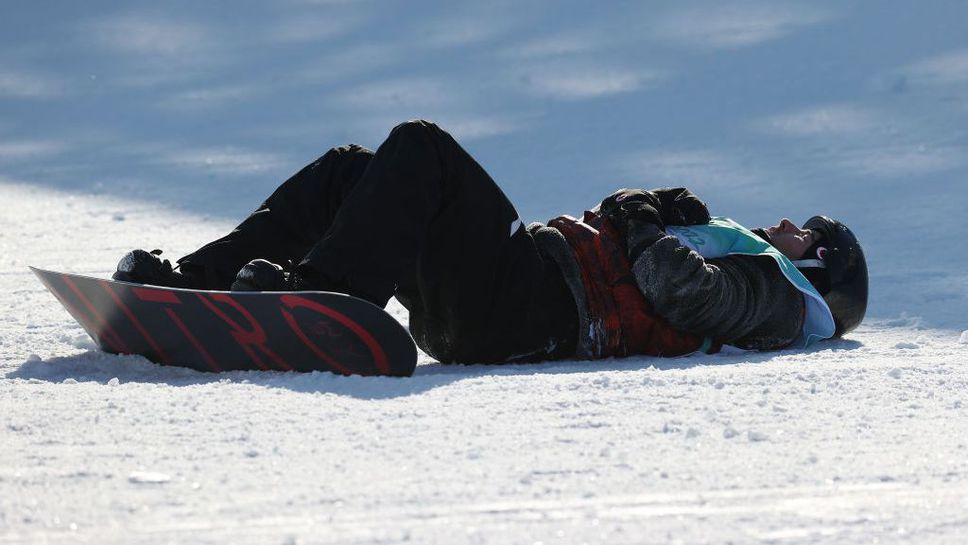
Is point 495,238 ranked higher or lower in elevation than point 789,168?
lower

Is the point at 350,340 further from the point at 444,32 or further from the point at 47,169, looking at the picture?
the point at 444,32

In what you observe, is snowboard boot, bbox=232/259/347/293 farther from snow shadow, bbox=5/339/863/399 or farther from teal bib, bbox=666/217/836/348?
teal bib, bbox=666/217/836/348

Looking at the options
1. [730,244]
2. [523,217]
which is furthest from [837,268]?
[523,217]

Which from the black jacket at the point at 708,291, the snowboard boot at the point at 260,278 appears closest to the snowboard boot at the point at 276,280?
the snowboard boot at the point at 260,278

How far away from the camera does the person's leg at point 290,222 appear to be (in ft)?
9.26

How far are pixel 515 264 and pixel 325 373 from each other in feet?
1.51

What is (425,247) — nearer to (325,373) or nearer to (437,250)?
(437,250)

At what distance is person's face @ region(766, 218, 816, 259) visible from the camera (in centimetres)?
299

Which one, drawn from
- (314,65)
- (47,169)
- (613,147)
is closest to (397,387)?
(613,147)

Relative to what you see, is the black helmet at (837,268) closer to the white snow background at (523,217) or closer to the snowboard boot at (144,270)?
the white snow background at (523,217)

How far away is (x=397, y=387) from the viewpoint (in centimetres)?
238

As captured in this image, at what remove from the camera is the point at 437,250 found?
2.61m

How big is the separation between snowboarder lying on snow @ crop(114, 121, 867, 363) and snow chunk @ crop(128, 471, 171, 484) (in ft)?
2.12

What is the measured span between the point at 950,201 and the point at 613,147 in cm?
209
